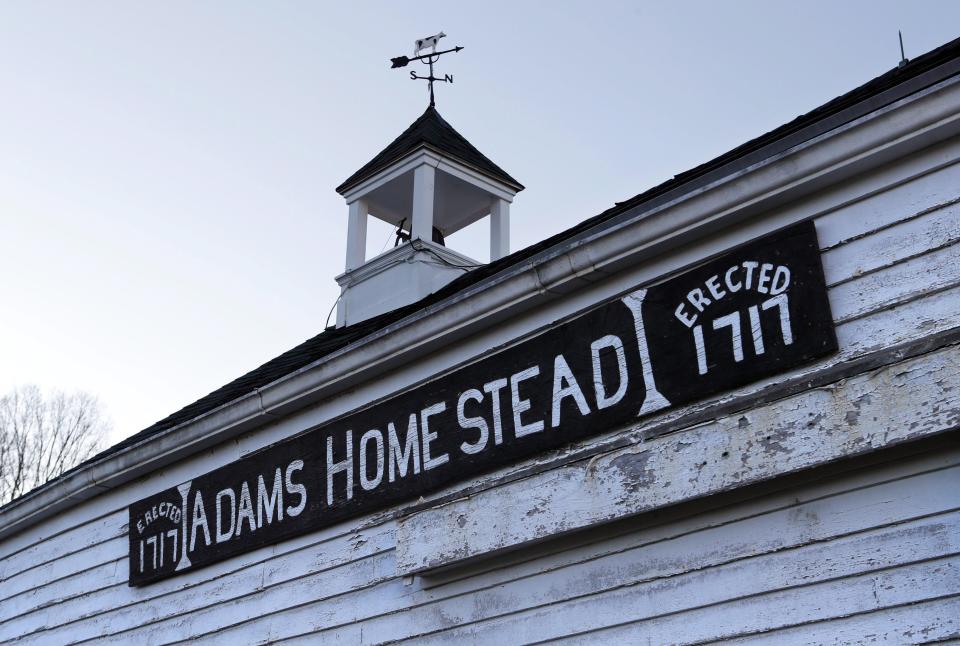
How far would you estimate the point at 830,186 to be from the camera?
5594 millimetres

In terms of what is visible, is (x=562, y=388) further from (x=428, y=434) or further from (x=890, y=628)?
(x=890, y=628)

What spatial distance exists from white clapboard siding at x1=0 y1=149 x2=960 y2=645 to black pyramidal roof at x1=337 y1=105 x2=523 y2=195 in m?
4.57

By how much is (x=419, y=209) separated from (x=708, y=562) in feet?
19.7

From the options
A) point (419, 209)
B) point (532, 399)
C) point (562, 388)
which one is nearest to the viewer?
point (562, 388)

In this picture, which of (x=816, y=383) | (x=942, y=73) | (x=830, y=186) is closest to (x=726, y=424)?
(x=816, y=383)

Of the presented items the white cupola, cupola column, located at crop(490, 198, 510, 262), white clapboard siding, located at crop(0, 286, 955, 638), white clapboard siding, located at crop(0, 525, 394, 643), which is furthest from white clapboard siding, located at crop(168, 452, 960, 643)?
cupola column, located at crop(490, 198, 510, 262)

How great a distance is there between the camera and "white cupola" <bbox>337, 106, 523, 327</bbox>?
10492 mm

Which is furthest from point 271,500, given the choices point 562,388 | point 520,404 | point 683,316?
point 683,316

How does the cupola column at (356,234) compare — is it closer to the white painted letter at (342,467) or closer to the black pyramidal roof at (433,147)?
the black pyramidal roof at (433,147)

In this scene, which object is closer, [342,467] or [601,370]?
[601,370]

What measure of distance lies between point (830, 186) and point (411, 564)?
3.15 m

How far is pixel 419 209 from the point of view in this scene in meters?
10.8

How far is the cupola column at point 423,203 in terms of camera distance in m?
10.7

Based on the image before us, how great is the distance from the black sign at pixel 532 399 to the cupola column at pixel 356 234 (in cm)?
319
